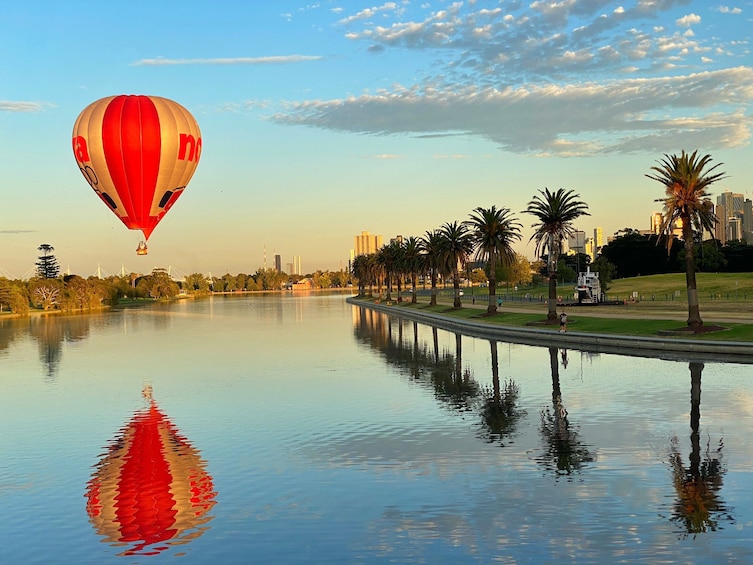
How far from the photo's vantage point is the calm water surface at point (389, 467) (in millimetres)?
13273

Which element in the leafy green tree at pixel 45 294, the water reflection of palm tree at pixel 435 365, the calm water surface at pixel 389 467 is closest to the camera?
the calm water surface at pixel 389 467

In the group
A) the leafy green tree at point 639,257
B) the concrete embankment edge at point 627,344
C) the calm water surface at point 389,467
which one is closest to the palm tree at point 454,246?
the concrete embankment edge at point 627,344

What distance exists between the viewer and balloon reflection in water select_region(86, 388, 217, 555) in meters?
14.6

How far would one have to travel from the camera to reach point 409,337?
65188 mm

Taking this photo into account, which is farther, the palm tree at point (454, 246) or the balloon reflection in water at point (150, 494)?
the palm tree at point (454, 246)

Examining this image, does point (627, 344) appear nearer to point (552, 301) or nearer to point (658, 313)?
point (552, 301)

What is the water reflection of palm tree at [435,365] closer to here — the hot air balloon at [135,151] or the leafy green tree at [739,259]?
the hot air balloon at [135,151]

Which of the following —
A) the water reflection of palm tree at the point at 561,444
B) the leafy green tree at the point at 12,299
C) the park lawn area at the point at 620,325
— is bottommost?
the water reflection of palm tree at the point at 561,444

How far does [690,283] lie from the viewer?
47.2 metres

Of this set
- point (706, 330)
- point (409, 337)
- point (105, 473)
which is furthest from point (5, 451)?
point (409, 337)

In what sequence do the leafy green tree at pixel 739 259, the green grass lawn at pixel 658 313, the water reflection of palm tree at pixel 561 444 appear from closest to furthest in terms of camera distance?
the water reflection of palm tree at pixel 561 444
the green grass lawn at pixel 658 313
the leafy green tree at pixel 739 259

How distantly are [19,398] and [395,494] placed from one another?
80.2 ft

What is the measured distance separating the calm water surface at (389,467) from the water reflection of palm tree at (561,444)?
0.11 meters

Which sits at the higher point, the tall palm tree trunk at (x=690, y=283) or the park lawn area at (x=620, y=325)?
the tall palm tree trunk at (x=690, y=283)
